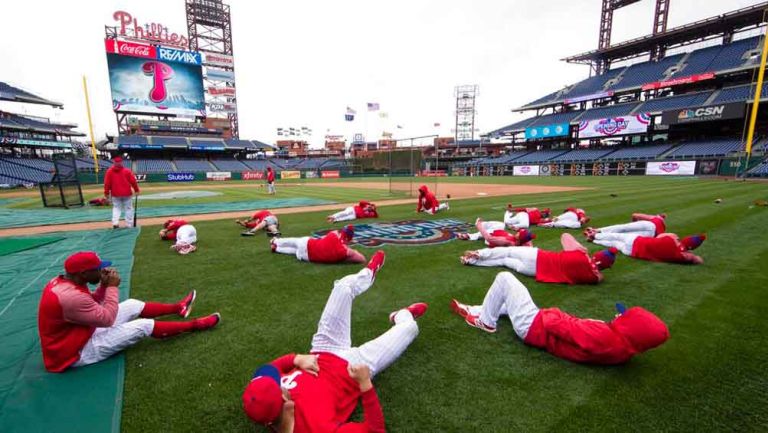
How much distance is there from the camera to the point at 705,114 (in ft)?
121

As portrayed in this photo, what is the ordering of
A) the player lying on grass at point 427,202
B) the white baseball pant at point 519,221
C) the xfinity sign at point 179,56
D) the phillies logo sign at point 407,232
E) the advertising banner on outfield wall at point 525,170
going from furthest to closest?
1. the advertising banner on outfield wall at point 525,170
2. the xfinity sign at point 179,56
3. the player lying on grass at point 427,202
4. the white baseball pant at point 519,221
5. the phillies logo sign at point 407,232

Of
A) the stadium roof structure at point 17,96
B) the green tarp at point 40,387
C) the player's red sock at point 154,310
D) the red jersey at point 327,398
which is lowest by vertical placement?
the green tarp at point 40,387

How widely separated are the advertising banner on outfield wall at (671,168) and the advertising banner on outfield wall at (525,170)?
14.1 meters

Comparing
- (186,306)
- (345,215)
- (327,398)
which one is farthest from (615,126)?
(327,398)

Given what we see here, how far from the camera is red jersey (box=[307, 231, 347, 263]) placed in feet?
19.2

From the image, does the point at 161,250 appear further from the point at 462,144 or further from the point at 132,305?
the point at 462,144

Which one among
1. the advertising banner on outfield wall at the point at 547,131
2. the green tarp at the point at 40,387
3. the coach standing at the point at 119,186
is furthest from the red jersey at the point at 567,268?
the advertising banner on outfield wall at the point at 547,131

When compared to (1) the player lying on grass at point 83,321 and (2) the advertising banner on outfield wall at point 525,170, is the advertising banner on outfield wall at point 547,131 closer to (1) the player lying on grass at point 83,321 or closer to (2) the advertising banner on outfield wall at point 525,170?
(2) the advertising banner on outfield wall at point 525,170

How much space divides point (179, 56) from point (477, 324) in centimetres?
5874

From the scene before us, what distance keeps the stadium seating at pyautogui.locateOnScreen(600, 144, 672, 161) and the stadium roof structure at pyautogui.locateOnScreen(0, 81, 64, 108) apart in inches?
3068

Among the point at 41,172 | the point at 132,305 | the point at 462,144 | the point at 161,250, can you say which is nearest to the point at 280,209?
the point at 161,250

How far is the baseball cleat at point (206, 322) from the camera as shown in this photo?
3631 millimetres

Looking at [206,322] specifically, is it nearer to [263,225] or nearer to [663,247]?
[263,225]

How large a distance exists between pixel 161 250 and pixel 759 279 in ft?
35.0
